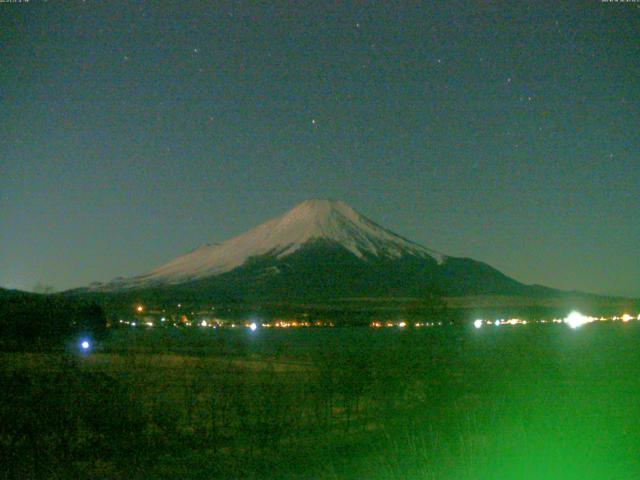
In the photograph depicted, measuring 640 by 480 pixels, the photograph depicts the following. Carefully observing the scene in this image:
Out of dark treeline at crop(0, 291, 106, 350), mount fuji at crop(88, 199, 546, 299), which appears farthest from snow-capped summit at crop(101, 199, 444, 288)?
dark treeline at crop(0, 291, 106, 350)

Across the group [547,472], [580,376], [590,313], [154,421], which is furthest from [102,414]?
[590,313]

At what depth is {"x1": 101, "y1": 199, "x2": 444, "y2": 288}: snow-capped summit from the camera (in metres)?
146

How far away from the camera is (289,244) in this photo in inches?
6147

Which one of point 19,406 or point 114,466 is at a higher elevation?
point 19,406

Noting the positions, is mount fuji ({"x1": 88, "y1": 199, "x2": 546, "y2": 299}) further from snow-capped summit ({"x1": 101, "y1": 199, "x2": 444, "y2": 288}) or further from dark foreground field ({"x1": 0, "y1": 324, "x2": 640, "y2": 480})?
dark foreground field ({"x1": 0, "y1": 324, "x2": 640, "y2": 480})

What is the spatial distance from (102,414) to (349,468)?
283 cm

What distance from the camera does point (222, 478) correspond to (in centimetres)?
916

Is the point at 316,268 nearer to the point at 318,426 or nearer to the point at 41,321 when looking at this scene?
the point at 41,321

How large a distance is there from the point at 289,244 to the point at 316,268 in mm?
13771

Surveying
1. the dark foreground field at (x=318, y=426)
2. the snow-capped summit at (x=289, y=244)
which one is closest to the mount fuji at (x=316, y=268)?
the snow-capped summit at (x=289, y=244)

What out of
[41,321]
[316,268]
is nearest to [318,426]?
[41,321]

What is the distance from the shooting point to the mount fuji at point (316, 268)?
13062cm

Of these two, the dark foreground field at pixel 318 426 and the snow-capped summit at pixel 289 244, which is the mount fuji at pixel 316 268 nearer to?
the snow-capped summit at pixel 289 244

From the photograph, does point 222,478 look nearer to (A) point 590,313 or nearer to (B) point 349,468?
(B) point 349,468
